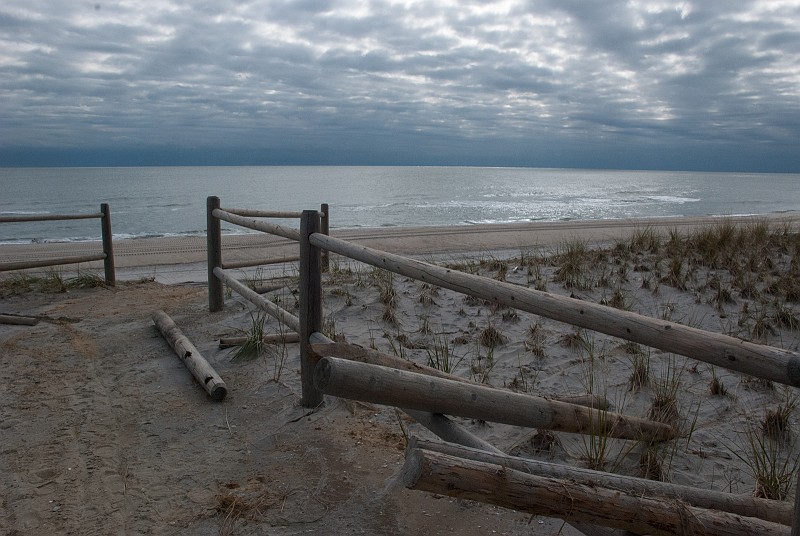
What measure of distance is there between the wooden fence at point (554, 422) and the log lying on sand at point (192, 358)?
1.57 meters

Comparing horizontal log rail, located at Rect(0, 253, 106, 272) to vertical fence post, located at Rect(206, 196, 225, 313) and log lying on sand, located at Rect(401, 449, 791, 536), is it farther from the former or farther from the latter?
log lying on sand, located at Rect(401, 449, 791, 536)

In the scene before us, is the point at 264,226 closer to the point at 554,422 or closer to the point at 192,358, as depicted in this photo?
the point at 192,358

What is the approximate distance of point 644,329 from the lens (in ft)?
6.59

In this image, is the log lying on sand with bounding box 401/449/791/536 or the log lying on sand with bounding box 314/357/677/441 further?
the log lying on sand with bounding box 314/357/677/441

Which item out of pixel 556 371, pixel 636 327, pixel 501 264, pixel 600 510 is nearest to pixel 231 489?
pixel 600 510

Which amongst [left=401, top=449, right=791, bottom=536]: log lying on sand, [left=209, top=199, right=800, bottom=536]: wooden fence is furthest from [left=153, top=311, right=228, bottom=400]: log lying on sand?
[left=401, top=449, right=791, bottom=536]: log lying on sand

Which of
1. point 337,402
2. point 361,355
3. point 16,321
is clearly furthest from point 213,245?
point 361,355

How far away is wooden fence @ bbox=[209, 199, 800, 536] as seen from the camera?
1813mm

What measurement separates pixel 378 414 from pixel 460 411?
1.42 m

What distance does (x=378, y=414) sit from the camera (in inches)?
153

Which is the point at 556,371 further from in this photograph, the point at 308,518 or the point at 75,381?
the point at 75,381

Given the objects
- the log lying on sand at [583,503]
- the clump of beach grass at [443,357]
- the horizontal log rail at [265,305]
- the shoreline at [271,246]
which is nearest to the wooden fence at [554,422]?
the log lying on sand at [583,503]

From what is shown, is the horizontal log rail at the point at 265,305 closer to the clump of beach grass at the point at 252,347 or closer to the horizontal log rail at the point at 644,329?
the clump of beach grass at the point at 252,347

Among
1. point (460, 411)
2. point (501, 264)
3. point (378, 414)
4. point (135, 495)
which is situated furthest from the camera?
point (501, 264)
